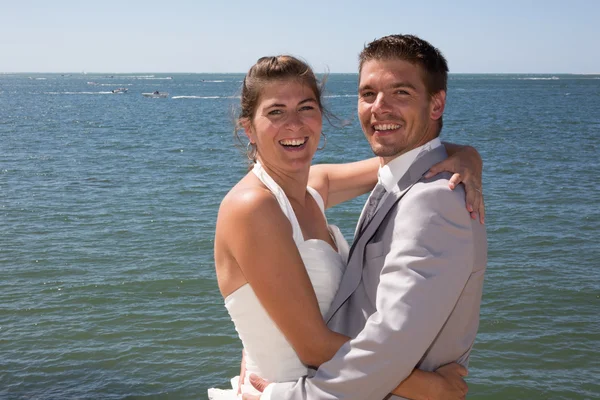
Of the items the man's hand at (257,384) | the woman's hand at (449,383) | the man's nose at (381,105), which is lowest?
the man's hand at (257,384)

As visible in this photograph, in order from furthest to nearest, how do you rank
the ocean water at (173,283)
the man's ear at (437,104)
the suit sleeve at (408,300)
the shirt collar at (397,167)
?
1. the ocean water at (173,283)
2. the man's ear at (437,104)
3. the shirt collar at (397,167)
4. the suit sleeve at (408,300)

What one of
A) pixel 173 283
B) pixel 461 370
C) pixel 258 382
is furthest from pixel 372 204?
pixel 173 283

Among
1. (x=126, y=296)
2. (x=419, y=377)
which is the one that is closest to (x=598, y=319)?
(x=126, y=296)

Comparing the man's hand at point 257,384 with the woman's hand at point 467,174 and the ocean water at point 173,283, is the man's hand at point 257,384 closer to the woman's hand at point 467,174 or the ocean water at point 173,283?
the woman's hand at point 467,174

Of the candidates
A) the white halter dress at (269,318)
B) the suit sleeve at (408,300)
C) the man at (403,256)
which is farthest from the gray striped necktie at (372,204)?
the suit sleeve at (408,300)

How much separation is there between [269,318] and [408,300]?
0.84 m

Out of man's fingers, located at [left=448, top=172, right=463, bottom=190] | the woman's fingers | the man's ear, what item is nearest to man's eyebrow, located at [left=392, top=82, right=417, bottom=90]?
the man's ear

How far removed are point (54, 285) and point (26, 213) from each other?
679 centimetres

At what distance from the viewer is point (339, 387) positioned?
2742 mm

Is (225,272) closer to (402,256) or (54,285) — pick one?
(402,256)

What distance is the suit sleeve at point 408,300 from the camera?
2.67 meters

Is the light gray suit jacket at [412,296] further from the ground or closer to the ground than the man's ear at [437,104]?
closer to the ground

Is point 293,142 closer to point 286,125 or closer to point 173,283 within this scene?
point 286,125

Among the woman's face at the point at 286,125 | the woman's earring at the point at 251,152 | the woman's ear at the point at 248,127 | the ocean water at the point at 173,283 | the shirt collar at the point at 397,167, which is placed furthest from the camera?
the ocean water at the point at 173,283
